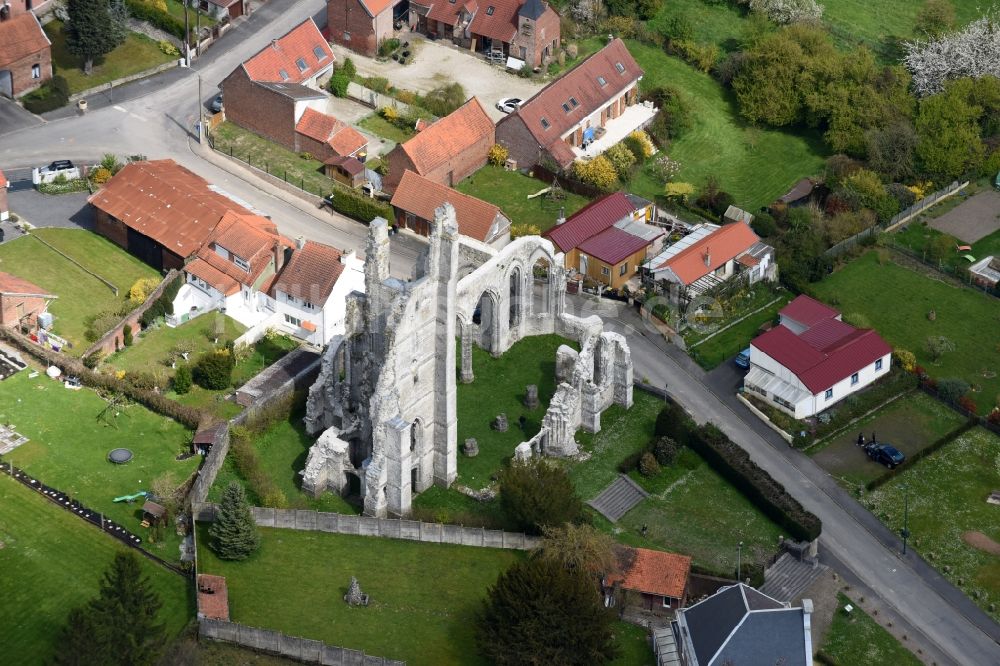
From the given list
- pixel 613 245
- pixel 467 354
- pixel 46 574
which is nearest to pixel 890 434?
pixel 613 245

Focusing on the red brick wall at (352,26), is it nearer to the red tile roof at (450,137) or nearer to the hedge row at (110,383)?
the red tile roof at (450,137)

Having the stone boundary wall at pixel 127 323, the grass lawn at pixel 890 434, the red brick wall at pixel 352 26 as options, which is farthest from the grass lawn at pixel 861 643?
the red brick wall at pixel 352 26

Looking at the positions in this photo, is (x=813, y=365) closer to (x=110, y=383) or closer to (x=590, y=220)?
(x=590, y=220)

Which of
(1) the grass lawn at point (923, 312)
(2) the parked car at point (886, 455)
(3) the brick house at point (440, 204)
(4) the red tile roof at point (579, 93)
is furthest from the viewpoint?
(4) the red tile roof at point (579, 93)

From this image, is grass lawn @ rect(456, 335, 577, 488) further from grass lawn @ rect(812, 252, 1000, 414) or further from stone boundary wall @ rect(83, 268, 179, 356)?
grass lawn @ rect(812, 252, 1000, 414)

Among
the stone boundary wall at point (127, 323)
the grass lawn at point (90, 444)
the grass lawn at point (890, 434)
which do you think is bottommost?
the grass lawn at point (90, 444)

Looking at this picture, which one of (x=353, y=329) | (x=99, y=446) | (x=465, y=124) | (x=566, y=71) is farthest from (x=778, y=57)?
(x=99, y=446)

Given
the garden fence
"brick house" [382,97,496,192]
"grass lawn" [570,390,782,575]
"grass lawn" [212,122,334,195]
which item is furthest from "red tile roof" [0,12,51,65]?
the garden fence
